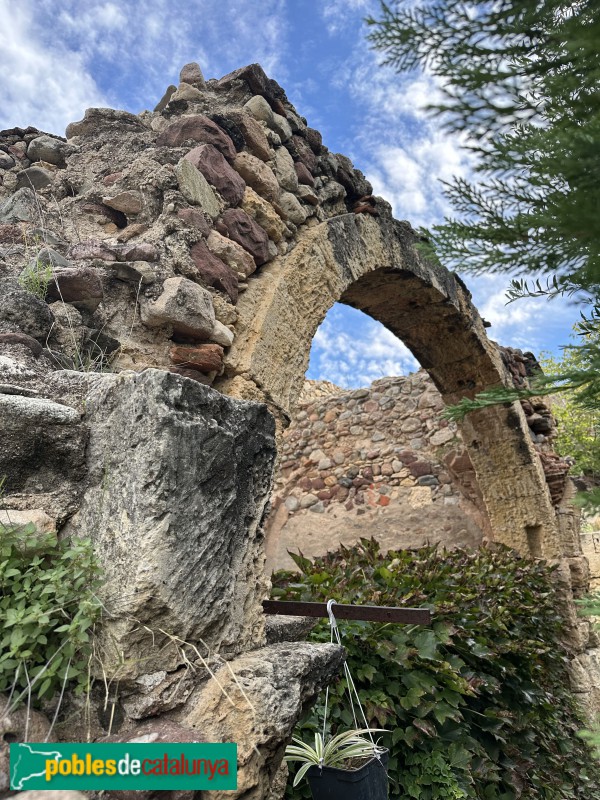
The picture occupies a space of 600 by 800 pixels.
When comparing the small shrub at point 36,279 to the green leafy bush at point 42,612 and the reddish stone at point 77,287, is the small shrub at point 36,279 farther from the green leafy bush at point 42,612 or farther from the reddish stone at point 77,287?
the green leafy bush at point 42,612

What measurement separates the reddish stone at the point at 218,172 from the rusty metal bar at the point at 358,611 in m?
1.67

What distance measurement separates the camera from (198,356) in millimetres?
2100

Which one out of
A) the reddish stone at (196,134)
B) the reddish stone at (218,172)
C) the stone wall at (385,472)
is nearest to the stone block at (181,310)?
the reddish stone at (218,172)

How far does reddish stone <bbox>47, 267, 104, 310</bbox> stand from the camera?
1916mm

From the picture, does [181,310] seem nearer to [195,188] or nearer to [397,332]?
[195,188]

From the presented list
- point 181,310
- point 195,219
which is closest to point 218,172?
point 195,219

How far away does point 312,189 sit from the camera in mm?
3127

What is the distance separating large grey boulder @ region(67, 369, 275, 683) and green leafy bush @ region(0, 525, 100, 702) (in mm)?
47

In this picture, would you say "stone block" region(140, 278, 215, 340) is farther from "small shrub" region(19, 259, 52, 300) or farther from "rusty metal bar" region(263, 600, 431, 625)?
"rusty metal bar" region(263, 600, 431, 625)

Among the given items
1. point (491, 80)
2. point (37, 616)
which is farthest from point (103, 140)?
point (37, 616)

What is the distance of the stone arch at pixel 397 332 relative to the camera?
2439 millimetres

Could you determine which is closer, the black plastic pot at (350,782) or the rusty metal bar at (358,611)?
the black plastic pot at (350,782)

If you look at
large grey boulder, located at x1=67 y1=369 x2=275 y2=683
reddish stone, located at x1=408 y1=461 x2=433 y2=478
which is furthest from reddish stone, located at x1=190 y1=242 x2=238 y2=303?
reddish stone, located at x1=408 y1=461 x2=433 y2=478

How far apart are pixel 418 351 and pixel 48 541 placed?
4260 mm
